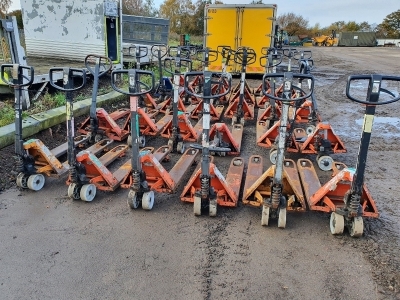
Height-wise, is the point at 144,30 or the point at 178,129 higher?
the point at 144,30

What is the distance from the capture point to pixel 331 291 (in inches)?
105

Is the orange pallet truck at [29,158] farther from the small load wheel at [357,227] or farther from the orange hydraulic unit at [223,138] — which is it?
the small load wheel at [357,227]

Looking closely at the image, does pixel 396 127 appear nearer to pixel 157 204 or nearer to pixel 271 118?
pixel 271 118

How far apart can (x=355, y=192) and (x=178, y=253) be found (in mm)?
1696

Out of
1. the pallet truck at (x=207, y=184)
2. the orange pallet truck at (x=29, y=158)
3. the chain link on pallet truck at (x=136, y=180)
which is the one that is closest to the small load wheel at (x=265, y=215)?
the pallet truck at (x=207, y=184)

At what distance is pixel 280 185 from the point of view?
3.40 m

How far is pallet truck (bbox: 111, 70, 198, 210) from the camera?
3506 millimetres

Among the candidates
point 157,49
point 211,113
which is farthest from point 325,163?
point 157,49

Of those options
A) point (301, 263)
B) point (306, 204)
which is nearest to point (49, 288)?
point (301, 263)

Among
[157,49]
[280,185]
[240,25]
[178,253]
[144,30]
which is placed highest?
[240,25]

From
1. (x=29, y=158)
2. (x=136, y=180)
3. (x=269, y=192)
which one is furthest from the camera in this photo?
(x=29, y=158)

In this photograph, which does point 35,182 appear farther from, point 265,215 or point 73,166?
point 265,215

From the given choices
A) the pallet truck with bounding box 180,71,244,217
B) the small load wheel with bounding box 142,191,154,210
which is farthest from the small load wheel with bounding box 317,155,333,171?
the small load wheel with bounding box 142,191,154,210

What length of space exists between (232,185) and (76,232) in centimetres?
177
